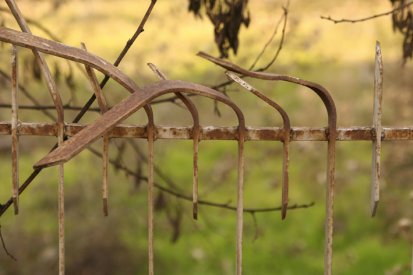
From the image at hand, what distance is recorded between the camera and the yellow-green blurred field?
16.6 feet

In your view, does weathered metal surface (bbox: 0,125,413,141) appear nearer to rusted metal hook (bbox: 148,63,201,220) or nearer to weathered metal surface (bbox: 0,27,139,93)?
rusted metal hook (bbox: 148,63,201,220)

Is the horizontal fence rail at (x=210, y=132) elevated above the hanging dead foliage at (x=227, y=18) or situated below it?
below

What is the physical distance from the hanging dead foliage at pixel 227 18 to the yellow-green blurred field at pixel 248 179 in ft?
5.96

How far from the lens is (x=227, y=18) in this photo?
222cm

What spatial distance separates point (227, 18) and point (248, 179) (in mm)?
4094

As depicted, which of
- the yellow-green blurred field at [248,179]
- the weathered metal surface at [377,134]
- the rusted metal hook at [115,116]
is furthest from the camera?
the yellow-green blurred field at [248,179]

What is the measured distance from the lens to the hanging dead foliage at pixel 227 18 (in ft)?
7.26

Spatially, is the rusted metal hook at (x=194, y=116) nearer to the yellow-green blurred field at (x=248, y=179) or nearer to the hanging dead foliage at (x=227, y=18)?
the hanging dead foliage at (x=227, y=18)

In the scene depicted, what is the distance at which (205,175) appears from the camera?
20.9 ft

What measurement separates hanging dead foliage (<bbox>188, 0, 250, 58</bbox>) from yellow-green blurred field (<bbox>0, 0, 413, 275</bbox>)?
5.96 ft

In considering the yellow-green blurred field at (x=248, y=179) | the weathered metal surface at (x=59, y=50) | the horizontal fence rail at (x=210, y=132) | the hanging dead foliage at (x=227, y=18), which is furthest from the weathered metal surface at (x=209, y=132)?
the yellow-green blurred field at (x=248, y=179)

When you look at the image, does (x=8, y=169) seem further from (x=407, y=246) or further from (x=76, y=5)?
(x=407, y=246)

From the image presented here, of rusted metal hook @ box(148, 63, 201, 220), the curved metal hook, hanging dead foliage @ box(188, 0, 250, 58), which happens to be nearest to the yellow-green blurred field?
hanging dead foliage @ box(188, 0, 250, 58)

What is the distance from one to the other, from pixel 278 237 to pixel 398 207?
1.03m
